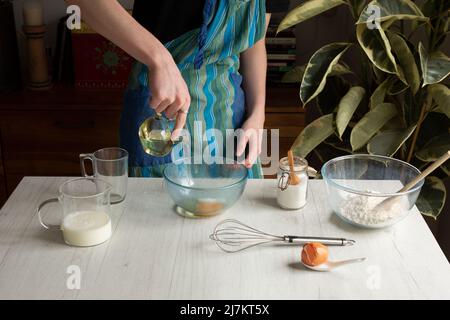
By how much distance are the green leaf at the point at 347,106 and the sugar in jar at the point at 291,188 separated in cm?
66

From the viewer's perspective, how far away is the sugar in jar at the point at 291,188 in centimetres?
125

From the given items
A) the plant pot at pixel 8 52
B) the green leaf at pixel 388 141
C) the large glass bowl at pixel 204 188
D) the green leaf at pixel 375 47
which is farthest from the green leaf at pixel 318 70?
the plant pot at pixel 8 52

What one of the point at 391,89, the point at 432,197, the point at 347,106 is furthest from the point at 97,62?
the point at 432,197

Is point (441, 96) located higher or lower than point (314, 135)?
higher

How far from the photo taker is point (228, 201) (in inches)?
47.6

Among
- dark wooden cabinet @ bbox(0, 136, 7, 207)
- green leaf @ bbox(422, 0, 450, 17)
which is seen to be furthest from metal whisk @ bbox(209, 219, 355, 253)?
dark wooden cabinet @ bbox(0, 136, 7, 207)

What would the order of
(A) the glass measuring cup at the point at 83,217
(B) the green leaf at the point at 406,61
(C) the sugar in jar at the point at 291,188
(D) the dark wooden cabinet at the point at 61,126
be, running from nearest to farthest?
1. (A) the glass measuring cup at the point at 83,217
2. (C) the sugar in jar at the point at 291,188
3. (B) the green leaf at the point at 406,61
4. (D) the dark wooden cabinet at the point at 61,126

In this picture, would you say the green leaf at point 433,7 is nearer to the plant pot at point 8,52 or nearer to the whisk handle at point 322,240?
the whisk handle at point 322,240

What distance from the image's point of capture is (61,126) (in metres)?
2.28

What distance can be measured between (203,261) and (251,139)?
20.3 inches

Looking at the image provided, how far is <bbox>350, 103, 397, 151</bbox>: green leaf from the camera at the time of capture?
76.2 inches

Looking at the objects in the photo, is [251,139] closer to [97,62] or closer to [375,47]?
[375,47]
